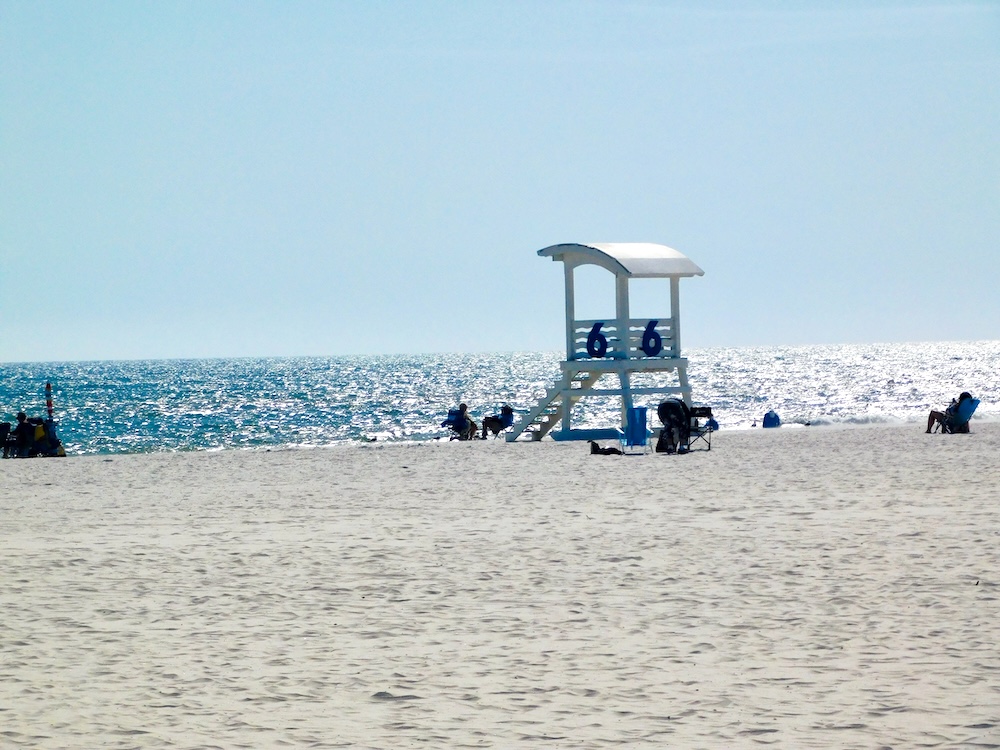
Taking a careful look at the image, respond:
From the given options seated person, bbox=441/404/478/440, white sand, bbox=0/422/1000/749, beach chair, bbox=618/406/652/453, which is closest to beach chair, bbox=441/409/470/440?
seated person, bbox=441/404/478/440

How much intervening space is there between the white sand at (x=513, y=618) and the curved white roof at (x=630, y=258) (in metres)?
10.6

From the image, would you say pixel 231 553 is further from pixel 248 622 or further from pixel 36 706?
pixel 36 706

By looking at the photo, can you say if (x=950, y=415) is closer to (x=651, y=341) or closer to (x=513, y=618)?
(x=651, y=341)

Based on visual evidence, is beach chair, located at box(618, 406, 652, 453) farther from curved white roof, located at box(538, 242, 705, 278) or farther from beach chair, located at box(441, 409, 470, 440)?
beach chair, located at box(441, 409, 470, 440)

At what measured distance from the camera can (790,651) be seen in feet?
22.6

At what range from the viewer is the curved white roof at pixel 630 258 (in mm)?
25531

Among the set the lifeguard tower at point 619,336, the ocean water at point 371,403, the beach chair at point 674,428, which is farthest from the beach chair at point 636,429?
the ocean water at point 371,403

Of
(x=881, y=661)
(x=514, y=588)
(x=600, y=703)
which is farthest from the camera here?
(x=514, y=588)

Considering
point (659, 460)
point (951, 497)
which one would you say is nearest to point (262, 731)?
point (951, 497)

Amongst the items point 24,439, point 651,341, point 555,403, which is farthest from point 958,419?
point 24,439

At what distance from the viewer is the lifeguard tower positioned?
2586 centimetres

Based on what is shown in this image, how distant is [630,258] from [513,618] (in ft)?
60.6

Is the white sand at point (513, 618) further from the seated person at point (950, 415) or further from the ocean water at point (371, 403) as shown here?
the ocean water at point (371, 403)

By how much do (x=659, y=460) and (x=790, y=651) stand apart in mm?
13007
